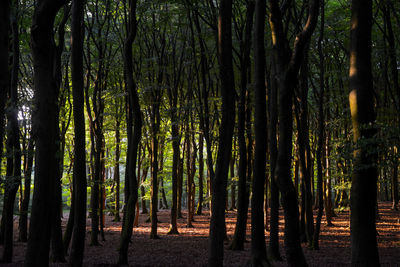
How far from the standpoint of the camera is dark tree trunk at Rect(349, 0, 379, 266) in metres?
6.46

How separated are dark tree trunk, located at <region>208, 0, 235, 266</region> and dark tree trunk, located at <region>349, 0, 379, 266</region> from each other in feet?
8.02

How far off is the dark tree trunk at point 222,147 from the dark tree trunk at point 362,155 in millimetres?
2444

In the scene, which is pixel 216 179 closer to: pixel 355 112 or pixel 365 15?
pixel 355 112

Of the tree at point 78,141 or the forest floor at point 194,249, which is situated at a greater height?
the tree at point 78,141

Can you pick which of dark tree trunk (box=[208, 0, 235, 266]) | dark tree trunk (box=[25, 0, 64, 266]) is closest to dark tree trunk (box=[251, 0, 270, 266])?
dark tree trunk (box=[208, 0, 235, 266])

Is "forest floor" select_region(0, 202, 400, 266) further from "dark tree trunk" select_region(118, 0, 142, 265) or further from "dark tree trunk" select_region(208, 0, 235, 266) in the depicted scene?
"dark tree trunk" select_region(208, 0, 235, 266)

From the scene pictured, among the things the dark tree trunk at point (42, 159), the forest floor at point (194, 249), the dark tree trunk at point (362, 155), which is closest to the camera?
the dark tree trunk at point (42, 159)

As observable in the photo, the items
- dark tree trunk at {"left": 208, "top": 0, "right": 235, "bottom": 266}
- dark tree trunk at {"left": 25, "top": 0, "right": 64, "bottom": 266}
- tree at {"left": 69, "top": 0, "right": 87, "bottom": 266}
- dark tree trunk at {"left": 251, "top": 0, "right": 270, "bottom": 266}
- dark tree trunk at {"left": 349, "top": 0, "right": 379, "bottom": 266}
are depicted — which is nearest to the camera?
dark tree trunk at {"left": 25, "top": 0, "right": 64, "bottom": 266}

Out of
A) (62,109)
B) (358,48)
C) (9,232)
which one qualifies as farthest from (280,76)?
(62,109)

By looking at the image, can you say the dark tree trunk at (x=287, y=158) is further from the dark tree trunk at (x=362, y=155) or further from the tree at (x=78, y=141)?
the tree at (x=78, y=141)

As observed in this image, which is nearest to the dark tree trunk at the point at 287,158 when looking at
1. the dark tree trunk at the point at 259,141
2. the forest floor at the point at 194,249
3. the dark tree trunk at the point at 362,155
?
the dark tree trunk at the point at 362,155

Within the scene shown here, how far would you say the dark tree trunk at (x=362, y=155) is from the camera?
21.2ft

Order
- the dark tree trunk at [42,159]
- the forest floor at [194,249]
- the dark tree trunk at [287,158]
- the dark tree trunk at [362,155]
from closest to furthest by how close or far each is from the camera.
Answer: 1. the dark tree trunk at [42,159]
2. the dark tree trunk at [362,155]
3. the dark tree trunk at [287,158]
4. the forest floor at [194,249]

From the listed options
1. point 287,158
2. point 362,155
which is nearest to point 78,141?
point 287,158
